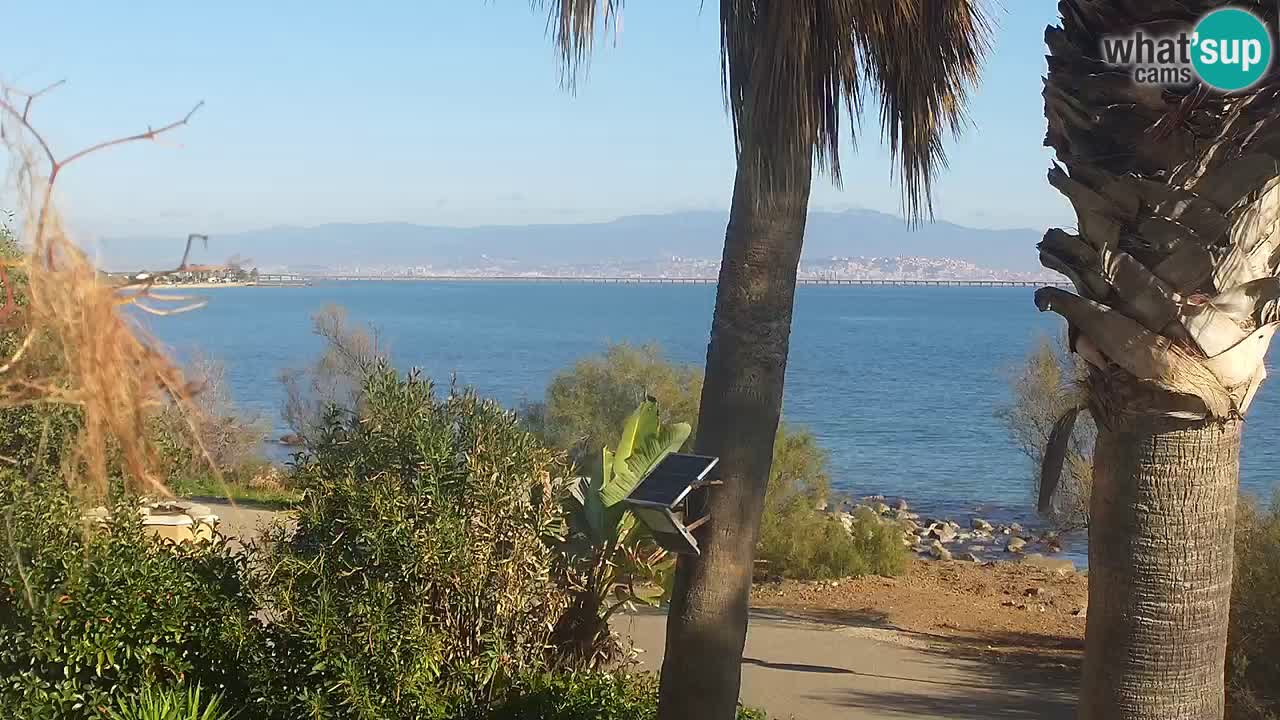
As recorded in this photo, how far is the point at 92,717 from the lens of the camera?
5992 mm

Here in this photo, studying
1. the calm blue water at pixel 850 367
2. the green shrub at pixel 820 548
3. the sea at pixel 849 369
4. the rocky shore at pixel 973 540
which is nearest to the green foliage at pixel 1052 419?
the sea at pixel 849 369

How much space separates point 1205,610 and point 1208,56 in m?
1.75

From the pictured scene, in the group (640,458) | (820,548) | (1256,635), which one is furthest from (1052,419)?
(640,458)

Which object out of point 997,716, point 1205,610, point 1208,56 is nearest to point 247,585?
point 1205,610

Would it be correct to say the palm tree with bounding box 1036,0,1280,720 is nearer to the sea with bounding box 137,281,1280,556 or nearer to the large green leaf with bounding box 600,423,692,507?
the sea with bounding box 137,281,1280,556

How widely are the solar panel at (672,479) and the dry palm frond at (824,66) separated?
1333 mm

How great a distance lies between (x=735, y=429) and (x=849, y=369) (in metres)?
75.6

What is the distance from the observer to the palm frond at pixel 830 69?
201 inches

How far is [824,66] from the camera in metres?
5.30

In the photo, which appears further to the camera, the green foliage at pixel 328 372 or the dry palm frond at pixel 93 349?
the green foliage at pixel 328 372

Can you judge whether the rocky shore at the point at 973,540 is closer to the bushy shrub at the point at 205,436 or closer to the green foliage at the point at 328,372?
the bushy shrub at the point at 205,436

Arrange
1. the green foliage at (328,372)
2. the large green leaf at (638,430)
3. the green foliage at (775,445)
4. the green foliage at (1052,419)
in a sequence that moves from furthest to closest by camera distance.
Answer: the green foliage at (328,372) < the green foliage at (1052,419) < the green foliage at (775,445) < the large green leaf at (638,430)

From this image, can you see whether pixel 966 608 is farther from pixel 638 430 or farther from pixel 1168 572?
pixel 1168 572

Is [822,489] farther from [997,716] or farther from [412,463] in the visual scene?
[412,463]
